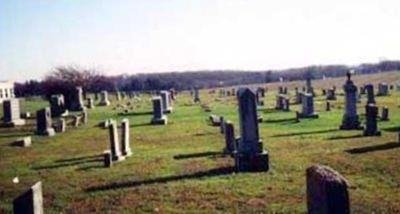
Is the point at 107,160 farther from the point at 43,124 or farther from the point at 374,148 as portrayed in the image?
the point at 43,124

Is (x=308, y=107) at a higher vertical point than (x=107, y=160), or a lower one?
higher

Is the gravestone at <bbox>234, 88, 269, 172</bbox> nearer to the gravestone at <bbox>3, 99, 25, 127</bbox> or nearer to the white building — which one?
the gravestone at <bbox>3, 99, 25, 127</bbox>

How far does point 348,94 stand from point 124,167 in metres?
13.3

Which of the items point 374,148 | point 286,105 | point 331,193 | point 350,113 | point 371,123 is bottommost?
point 374,148

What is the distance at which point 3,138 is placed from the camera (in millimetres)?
30984

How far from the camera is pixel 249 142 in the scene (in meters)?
17.5

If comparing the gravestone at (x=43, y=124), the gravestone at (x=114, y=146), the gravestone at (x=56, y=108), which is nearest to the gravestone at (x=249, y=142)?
the gravestone at (x=114, y=146)

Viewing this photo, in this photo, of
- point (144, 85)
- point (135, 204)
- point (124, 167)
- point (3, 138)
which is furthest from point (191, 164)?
point (144, 85)

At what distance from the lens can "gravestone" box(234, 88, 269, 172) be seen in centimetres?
1698

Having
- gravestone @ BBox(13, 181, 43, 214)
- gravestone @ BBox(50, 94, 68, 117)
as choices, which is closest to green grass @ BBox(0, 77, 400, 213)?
gravestone @ BBox(13, 181, 43, 214)

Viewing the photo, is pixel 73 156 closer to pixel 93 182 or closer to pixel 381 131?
pixel 93 182

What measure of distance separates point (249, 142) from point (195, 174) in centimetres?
205

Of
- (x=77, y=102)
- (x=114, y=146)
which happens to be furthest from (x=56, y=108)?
(x=114, y=146)

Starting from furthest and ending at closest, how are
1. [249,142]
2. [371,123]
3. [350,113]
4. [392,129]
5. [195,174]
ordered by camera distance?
[350,113] → [392,129] → [371,123] → [249,142] → [195,174]
